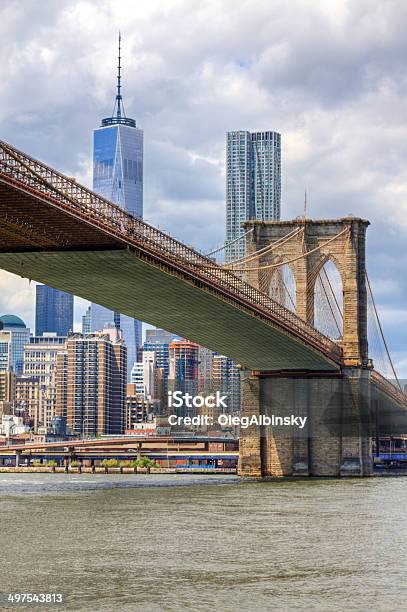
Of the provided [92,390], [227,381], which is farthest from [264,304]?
[92,390]

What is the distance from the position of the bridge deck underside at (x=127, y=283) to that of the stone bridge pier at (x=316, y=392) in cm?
130

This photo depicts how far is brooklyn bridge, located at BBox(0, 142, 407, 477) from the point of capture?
4572 cm

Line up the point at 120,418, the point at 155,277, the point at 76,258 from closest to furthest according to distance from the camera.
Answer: the point at 76,258 → the point at 155,277 → the point at 120,418

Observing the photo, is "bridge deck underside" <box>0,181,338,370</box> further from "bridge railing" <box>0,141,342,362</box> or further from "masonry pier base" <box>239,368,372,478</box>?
"masonry pier base" <box>239,368,372,478</box>

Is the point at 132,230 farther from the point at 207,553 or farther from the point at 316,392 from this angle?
the point at 316,392

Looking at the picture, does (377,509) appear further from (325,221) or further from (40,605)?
(325,221)

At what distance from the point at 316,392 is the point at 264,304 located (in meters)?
10.9

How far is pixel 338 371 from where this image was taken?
222 ft

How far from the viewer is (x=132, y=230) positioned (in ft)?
147

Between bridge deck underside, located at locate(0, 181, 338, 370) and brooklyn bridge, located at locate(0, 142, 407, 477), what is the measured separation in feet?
0.24

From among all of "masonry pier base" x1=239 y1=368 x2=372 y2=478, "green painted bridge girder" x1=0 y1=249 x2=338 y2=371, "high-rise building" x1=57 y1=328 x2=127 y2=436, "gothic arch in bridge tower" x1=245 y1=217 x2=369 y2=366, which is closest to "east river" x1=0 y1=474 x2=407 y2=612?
"green painted bridge girder" x1=0 y1=249 x2=338 y2=371

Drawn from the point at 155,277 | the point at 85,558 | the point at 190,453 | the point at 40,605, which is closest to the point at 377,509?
the point at 155,277

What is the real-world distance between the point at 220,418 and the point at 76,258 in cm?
7941

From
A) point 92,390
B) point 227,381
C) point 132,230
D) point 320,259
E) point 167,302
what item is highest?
point 92,390
